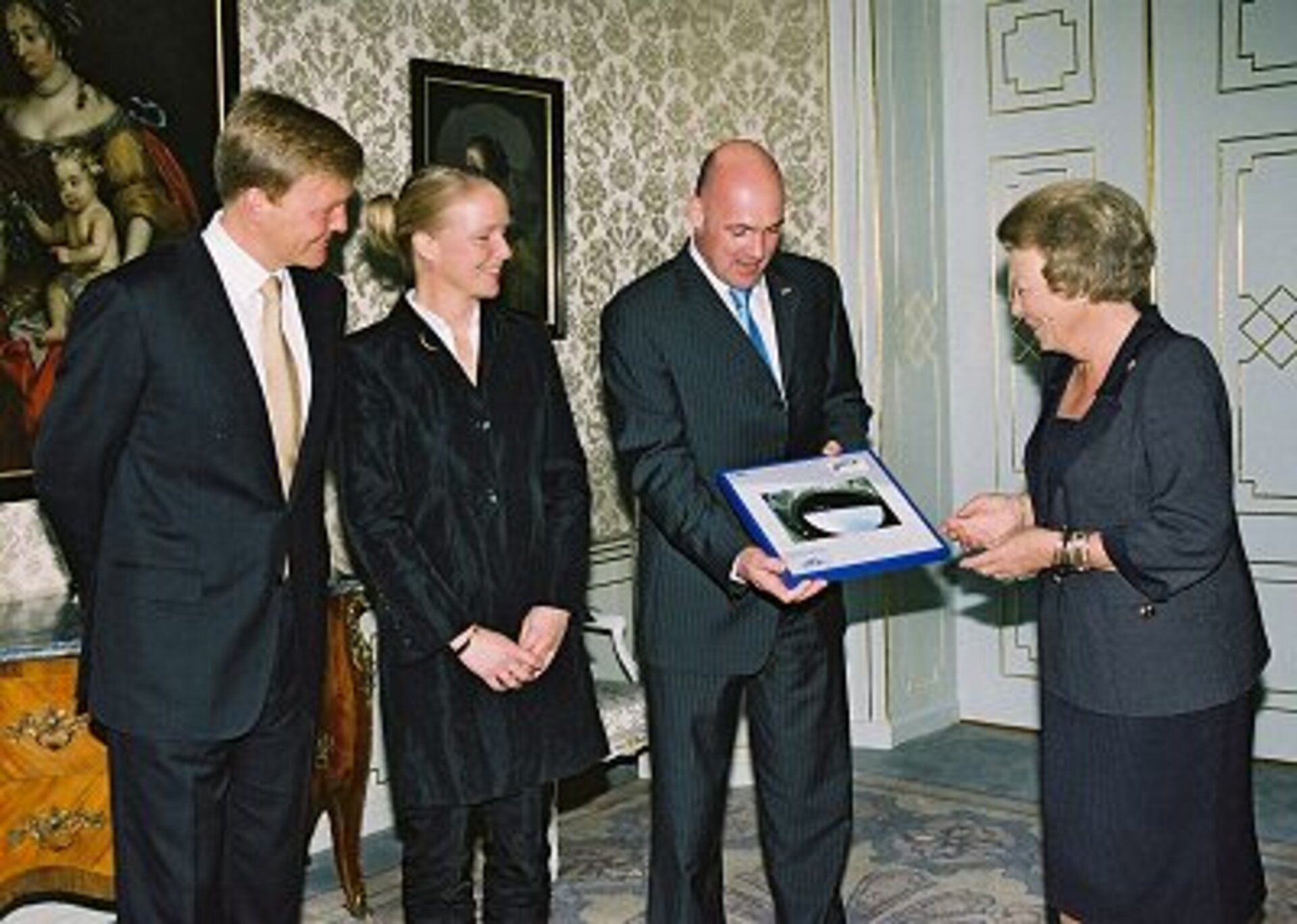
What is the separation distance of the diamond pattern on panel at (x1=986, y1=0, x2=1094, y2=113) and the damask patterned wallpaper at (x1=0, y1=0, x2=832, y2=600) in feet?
2.09

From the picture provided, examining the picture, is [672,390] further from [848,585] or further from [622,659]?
[848,585]

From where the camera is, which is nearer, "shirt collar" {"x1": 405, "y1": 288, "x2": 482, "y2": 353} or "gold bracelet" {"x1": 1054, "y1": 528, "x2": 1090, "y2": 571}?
"gold bracelet" {"x1": 1054, "y1": 528, "x2": 1090, "y2": 571}

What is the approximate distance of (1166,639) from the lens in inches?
96.0

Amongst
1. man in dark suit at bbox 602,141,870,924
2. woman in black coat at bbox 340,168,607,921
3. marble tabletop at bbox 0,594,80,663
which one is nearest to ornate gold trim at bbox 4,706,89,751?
marble tabletop at bbox 0,594,80,663

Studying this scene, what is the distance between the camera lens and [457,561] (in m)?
2.87

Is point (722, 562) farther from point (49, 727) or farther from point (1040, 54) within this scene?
point (1040, 54)

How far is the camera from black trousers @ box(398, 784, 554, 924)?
2867 mm

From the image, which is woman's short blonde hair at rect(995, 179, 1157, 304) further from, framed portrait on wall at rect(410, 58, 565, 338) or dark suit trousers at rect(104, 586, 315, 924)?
framed portrait on wall at rect(410, 58, 565, 338)

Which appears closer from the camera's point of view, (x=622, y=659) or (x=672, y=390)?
(x=672, y=390)

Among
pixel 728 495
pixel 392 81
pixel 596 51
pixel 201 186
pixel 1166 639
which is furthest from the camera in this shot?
pixel 596 51

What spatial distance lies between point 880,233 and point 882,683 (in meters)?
1.54

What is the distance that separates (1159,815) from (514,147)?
284cm

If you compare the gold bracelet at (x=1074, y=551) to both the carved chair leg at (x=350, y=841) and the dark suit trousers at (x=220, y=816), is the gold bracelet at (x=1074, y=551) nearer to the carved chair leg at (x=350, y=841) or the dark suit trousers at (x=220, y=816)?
the dark suit trousers at (x=220, y=816)

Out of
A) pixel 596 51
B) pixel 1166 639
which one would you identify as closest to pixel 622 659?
pixel 596 51
